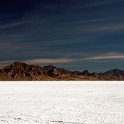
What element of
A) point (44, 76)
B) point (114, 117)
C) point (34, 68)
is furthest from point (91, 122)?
point (34, 68)

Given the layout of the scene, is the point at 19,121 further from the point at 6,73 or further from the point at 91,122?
the point at 6,73

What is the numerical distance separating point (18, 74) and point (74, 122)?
163160mm

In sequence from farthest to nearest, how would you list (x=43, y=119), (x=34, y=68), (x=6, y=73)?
(x=34, y=68) → (x=6, y=73) → (x=43, y=119)

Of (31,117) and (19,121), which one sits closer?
(19,121)

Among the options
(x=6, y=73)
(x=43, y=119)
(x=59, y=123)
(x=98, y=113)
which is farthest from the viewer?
(x=6, y=73)

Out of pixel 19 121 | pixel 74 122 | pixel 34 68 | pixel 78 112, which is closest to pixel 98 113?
pixel 78 112

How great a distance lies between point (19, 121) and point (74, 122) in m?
1.89

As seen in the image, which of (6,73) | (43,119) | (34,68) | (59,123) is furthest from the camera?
(34,68)

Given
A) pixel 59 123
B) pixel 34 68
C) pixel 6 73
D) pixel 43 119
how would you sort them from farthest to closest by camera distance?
pixel 34 68 < pixel 6 73 < pixel 43 119 < pixel 59 123

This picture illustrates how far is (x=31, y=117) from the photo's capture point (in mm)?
13625

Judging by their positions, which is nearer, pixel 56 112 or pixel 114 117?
pixel 114 117

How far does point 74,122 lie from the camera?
12281 millimetres

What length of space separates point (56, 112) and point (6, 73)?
519 ft

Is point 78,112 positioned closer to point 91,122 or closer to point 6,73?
point 91,122
